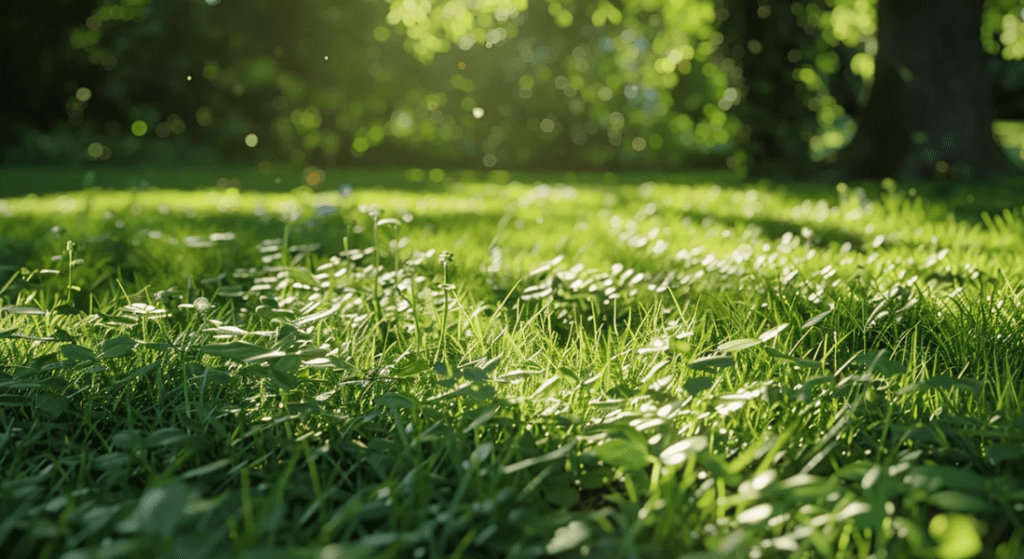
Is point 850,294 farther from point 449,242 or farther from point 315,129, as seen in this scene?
point 315,129

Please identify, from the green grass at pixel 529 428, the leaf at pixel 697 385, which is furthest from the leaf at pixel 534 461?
the leaf at pixel 697 385

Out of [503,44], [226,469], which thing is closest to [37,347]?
[226,469]

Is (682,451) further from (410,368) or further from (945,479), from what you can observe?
(410,368)

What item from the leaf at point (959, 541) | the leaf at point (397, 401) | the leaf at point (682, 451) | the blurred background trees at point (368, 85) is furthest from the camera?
the blurred background trees at point (368, 85)

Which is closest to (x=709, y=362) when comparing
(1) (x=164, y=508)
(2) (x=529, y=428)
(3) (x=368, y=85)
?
(2) (x=529, y=428)

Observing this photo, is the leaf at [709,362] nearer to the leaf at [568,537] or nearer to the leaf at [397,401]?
the leaf at [568,537]

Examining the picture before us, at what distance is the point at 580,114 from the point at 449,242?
1293 cm

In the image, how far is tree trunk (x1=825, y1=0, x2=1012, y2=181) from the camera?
702 centimetres

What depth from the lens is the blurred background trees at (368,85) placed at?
1388cm

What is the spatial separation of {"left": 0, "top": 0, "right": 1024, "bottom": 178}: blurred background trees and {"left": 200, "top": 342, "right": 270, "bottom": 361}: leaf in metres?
11.3

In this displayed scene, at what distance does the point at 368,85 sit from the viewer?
15.6 metres

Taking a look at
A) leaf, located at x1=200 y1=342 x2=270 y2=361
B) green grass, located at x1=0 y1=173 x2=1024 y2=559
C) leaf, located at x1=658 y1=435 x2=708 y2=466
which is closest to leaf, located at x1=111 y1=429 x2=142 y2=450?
green grass, located at x1=0 y1=173 x2=1024 y2=559

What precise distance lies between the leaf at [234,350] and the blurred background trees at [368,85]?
11.3 m

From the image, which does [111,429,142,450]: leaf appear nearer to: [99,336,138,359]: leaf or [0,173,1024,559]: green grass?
[0,173,1024,559]: green grass
